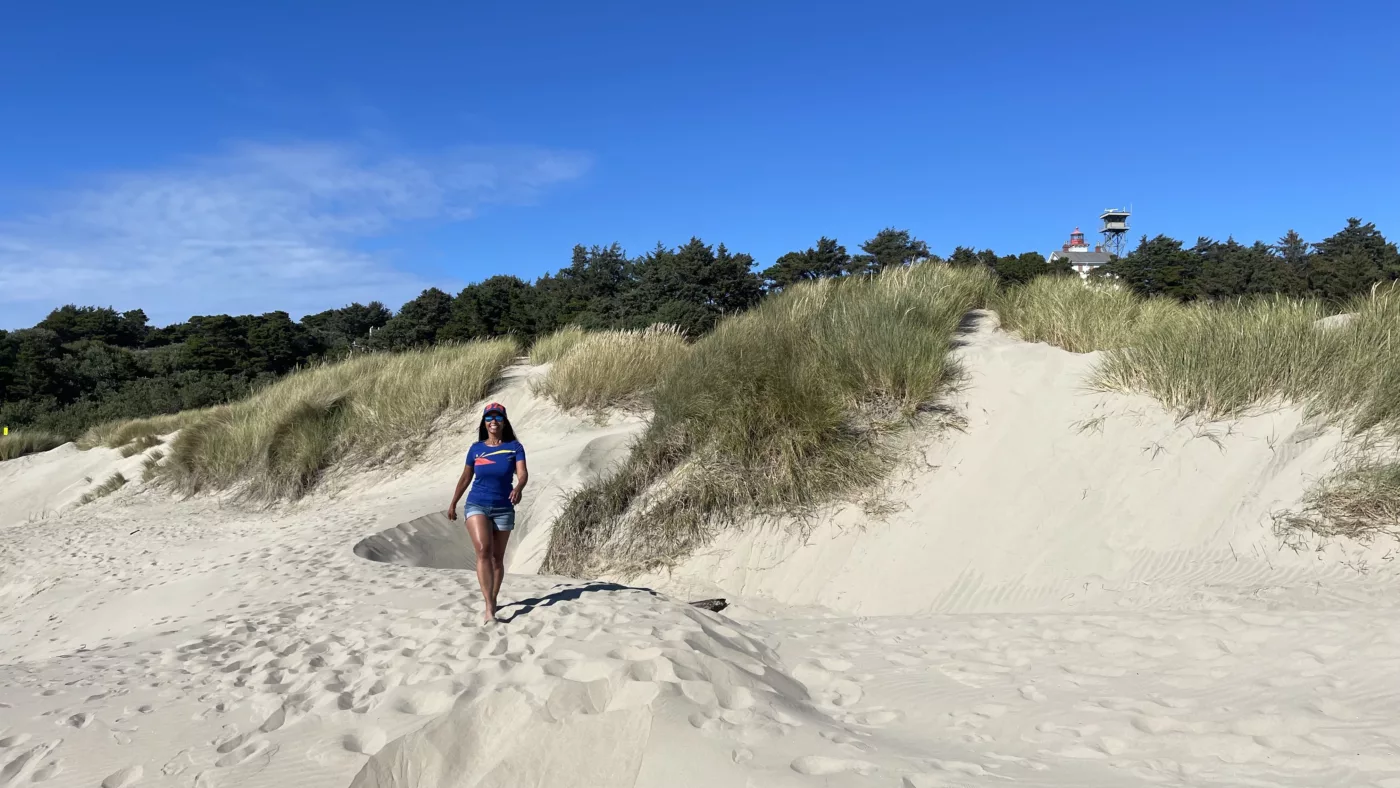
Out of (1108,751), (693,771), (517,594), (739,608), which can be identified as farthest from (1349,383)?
(517,594)

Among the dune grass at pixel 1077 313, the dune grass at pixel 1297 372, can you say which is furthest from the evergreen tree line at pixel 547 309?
the dune grass at pixel 1297 372

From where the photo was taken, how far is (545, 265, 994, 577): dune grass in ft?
22.7

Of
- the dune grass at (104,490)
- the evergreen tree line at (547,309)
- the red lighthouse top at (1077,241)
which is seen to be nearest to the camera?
the dune grass at (104,490)

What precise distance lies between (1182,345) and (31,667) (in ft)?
28.6

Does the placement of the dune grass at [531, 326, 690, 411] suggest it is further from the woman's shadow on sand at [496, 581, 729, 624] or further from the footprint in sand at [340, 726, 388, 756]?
the footprint in sand at [340, 726, 388, 756]

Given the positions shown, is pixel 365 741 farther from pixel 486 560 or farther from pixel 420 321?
pixel 420 321

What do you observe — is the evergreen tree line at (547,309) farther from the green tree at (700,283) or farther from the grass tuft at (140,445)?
the grass tuft at (140,445)

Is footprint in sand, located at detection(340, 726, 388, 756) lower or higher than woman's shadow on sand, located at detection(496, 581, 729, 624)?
higher

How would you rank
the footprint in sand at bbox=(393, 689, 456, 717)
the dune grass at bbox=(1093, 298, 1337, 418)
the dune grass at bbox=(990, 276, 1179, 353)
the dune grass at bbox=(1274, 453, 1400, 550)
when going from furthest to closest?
the dune grass at bbox=(990, 276, 1179, 353), the dune grass at bbox=(1093, 298, 1337, 418), the dune grass at bbox=(1274, 453, 1400, 550), the footprint in sand at bbox=(393, 689, 456, 717)

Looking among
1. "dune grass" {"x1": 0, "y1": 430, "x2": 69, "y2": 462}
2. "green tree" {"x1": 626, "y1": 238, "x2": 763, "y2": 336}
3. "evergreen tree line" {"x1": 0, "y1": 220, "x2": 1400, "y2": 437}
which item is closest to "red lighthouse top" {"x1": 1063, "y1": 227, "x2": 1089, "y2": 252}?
"evergreen tree line" {"x1": 0, "y1": 220, "x2": 1400, "y2": 437}

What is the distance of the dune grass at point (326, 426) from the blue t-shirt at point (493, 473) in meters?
7.22

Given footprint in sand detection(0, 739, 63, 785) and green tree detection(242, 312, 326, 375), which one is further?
green tree detection(242, 312, 326, 375)

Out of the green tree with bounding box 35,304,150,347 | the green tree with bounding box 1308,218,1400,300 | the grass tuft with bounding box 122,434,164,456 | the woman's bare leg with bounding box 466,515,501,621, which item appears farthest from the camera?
the green tree with bounding box 35,304,150,347

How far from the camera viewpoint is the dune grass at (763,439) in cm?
693
